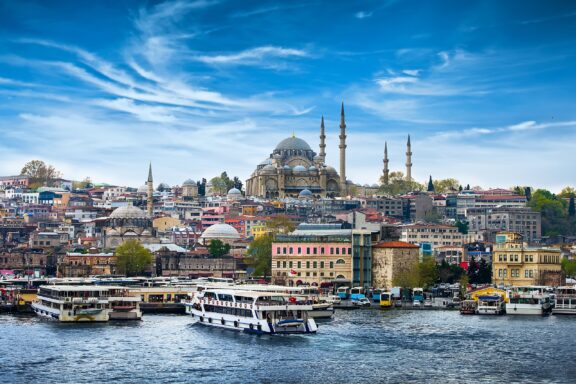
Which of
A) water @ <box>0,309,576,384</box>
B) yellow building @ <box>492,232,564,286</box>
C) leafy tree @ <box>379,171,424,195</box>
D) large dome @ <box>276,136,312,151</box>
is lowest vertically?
water @ <box>0,309,576,384</box>

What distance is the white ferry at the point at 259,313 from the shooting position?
4766cm

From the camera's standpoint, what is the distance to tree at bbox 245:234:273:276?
3295 inches

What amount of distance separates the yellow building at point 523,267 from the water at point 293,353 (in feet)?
68.5

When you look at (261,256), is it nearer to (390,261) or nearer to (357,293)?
(390,261)

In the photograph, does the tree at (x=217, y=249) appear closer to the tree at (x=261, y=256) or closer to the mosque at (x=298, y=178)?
the tree at (x=261, y=256)

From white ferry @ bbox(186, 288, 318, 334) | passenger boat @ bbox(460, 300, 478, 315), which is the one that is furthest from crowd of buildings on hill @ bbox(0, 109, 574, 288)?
white ferry @ bbox(186, 288, 318, 334)

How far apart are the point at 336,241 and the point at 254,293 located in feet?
89.1

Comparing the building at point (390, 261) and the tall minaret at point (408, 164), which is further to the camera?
the tall minaret at point (408, 164)

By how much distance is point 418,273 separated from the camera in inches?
2963

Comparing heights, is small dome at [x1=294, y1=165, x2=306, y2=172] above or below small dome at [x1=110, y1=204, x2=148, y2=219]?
above

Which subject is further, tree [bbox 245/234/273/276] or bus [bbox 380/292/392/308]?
tree [bbox 245/234/273/276]

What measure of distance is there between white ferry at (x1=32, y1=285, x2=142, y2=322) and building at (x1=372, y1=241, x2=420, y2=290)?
74.8 feet

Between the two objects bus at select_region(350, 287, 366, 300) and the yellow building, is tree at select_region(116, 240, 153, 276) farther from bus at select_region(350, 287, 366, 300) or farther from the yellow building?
the yellow building

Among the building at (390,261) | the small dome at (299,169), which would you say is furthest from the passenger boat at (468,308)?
the small dome at (299,169)
